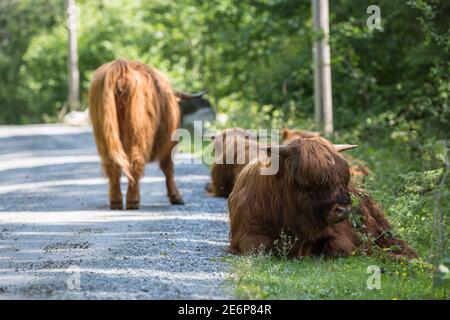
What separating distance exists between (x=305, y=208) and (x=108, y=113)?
371 cm

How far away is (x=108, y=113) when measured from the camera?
10.1 m

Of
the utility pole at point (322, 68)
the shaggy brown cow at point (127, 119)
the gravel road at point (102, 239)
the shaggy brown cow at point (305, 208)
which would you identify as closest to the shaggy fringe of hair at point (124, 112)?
the shaggy brown cow at point (127, 119)

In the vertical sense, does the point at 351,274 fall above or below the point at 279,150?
below

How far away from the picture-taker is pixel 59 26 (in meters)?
44.7

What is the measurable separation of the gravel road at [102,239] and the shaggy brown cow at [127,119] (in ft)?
1.68

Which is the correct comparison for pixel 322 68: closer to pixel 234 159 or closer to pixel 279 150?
pixel 234 159

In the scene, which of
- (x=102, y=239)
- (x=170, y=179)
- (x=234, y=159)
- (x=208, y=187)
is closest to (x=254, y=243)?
(x=102, y=239)

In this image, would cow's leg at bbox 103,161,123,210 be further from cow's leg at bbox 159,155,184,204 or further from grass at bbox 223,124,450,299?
grass at bbox 223,124,450,299

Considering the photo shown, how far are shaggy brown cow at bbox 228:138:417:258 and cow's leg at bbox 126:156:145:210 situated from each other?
255cm

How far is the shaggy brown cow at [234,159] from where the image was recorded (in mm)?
11406

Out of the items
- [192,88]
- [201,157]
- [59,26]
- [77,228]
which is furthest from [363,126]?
[59,26]
